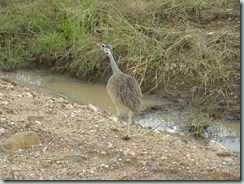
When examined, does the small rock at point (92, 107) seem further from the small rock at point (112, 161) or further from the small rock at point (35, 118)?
the small rock at point (112, 161)

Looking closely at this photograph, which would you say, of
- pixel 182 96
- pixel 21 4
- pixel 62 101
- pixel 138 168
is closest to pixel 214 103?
pixel 182 96

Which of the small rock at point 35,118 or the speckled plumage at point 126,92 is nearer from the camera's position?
the speckled plumage at point 126,92

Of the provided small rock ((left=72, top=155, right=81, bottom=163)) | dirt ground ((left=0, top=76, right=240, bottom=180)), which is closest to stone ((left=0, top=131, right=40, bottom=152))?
dirt ground ((left=0, top=76, right=240, bottom=180))

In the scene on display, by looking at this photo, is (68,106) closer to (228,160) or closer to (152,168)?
(152,168)

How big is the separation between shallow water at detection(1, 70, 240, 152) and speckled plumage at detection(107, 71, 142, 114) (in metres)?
1.08

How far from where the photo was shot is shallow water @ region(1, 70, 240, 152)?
17.8ft

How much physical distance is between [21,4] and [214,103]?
11.9 feet

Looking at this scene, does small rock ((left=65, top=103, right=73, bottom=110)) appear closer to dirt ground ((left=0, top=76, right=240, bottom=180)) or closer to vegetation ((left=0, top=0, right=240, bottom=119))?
dirt ground ((left=0, top=76, right=240, bottom=180))

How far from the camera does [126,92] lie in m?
4.51

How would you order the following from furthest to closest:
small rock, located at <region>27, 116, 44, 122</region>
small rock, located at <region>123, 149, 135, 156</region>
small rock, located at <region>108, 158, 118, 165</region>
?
small rock, located at <region>27, 116, 44, 122</region> < small rock, located at <region>123, 149, 135, 156</region> < small rock, located at <region>108, 158, 118, 165</region>

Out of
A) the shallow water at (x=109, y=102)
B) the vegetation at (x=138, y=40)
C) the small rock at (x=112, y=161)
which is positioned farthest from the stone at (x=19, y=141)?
the vegetation at (x=138, y=40)

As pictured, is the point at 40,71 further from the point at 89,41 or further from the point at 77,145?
the point at 77,145

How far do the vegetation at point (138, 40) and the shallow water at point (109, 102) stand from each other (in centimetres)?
15

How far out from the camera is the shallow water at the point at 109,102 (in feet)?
17.8
